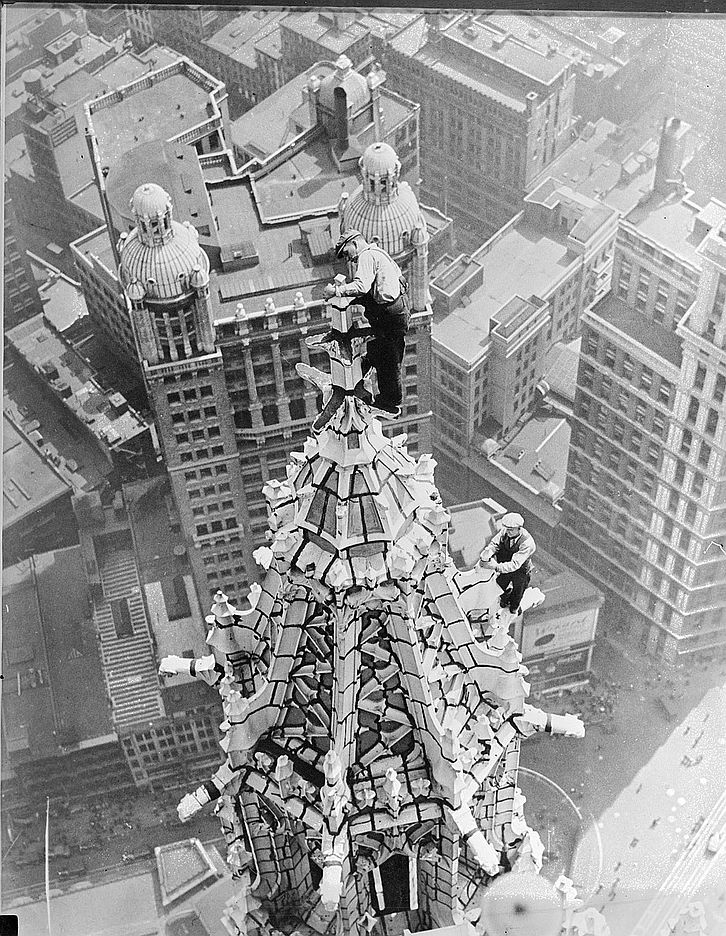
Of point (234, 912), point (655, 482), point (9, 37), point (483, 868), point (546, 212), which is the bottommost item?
point (655, 482)

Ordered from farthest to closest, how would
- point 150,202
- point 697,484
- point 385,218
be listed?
point 697,484 < point 385,218 < point 150,202

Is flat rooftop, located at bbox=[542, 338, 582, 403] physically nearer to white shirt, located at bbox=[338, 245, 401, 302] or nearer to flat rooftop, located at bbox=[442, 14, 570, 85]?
flat rooftop, located at bbox=[442, 14, 570, 85]

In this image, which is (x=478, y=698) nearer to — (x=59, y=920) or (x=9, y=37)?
(x=59, y=920)

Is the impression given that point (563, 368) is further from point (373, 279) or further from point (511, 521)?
point (373, 279)

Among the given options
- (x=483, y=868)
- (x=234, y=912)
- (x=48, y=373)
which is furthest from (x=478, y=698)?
(x=48, y=373)

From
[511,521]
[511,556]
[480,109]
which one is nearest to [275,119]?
[480,109]

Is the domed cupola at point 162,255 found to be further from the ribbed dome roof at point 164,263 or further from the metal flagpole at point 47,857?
the metal flagpole at point 47,857
